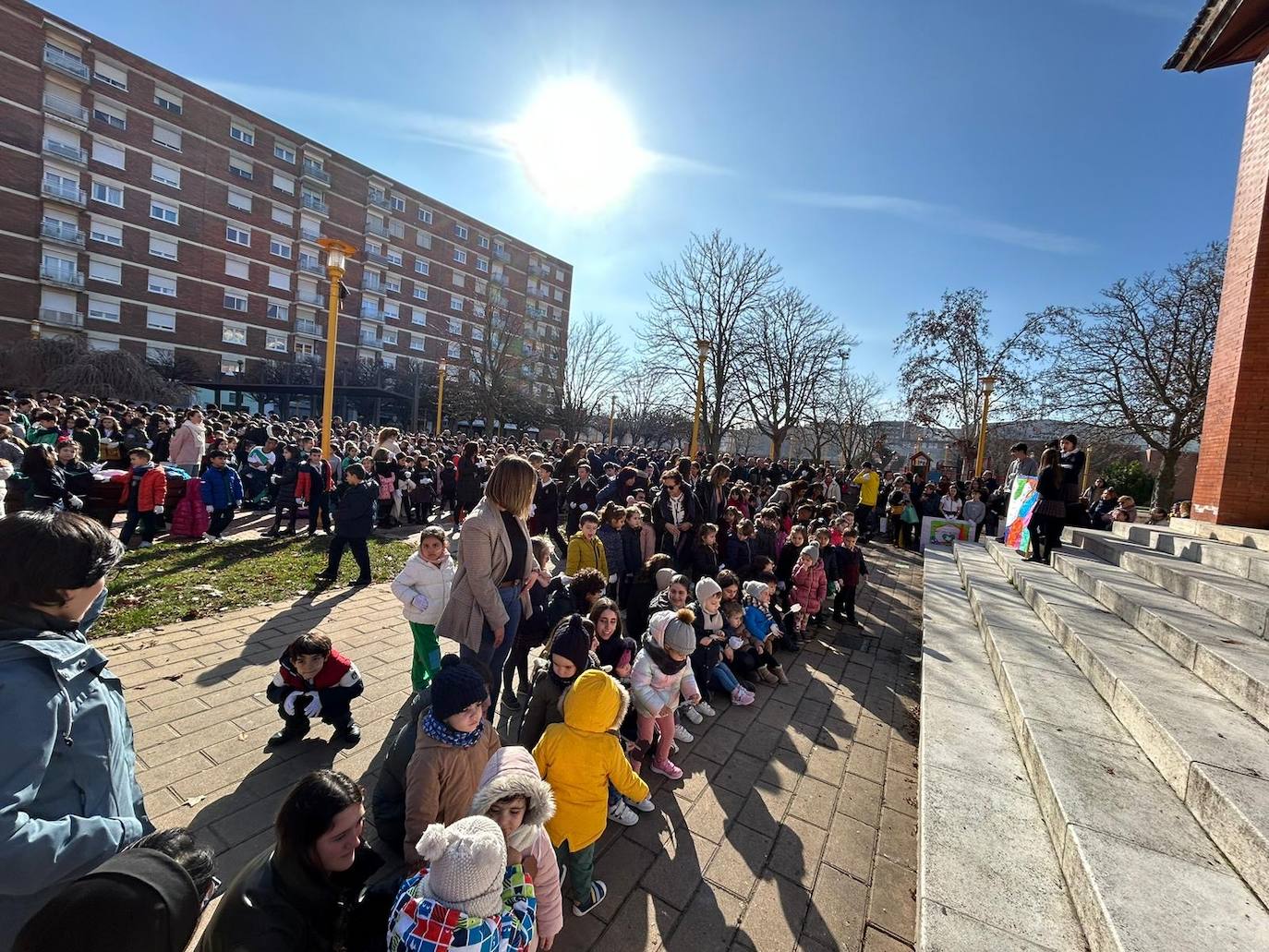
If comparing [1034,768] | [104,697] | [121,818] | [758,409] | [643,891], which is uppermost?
[758,409]

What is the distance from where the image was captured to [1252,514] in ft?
24.5

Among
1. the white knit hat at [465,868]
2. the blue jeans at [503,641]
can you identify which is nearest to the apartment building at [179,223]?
the blue jeans at [503,641]

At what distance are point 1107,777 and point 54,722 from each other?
14.2 ft

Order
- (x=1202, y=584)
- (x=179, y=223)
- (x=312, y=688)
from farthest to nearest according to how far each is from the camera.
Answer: (x=179, y=223) → (x=1202, y=584) → (x=312, y=688)

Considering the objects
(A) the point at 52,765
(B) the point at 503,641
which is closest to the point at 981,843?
(B) the point at 503,641

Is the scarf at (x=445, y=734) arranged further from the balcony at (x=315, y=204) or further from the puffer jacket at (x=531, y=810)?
the balcony at (x=315, y=204)

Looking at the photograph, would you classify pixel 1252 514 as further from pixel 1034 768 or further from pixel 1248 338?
pixel 1034 768

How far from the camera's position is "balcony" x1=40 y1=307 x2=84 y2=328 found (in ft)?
92.0

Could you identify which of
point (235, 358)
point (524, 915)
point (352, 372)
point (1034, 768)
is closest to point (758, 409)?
point (1034, 768)

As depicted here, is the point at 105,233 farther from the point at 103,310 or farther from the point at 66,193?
the point at 103,310

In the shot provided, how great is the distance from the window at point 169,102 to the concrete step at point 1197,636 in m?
48.1

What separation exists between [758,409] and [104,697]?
21031 mm

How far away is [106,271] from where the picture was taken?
30.0 m

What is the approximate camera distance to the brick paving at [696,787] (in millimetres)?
2572
